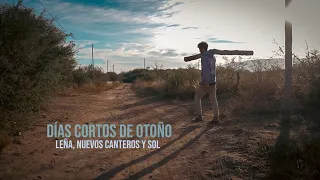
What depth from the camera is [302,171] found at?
11.7 feet

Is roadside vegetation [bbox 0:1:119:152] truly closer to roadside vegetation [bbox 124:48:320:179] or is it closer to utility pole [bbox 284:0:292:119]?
roadside vegetation [bbox 124:48:320:179]

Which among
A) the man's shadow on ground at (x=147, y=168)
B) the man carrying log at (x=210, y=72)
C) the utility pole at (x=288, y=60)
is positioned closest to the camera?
the man's shadow on ground at (x=147, y=168)

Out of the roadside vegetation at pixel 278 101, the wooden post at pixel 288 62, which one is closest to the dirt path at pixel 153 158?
the roadside vegetation at pixel 278 101

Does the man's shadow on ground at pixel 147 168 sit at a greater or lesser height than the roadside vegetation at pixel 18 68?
lesser

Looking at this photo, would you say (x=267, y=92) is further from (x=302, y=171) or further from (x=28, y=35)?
(x=28, y=35)

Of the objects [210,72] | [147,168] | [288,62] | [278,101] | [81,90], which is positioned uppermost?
[288,62]

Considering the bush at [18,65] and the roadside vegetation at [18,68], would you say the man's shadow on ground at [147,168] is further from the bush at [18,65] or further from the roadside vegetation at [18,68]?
the bush at [18,65]

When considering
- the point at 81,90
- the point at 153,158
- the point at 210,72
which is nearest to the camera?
the point at 153,158

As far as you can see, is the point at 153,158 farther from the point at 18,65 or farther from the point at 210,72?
the point at 210,72

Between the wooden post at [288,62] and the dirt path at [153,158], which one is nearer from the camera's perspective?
the dirt path at [153,158]

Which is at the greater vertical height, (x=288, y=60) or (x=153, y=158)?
(x=288, y=60)

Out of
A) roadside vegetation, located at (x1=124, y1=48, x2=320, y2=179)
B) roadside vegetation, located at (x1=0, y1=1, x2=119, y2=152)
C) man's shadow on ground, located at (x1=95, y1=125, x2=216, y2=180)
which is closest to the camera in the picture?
roadside vegetation, located at (x1=124, y1=48, x2=320, y2=179)

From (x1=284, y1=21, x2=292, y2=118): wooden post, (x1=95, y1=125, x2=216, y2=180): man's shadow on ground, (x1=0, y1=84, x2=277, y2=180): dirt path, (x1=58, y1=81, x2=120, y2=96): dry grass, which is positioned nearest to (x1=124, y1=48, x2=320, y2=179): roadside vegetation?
(x1=0, y1=84, x2=277, y2=180): dirt path

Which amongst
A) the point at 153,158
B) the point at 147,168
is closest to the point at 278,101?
the point at 153,158
